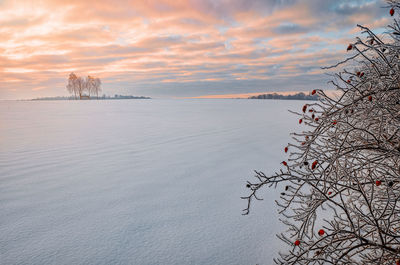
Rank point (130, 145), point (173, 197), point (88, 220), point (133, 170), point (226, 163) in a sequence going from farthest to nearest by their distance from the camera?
1. point (130, 145)
2. point (226, 163)
3. point (133, 170)
4. point (173, 197)
5. point (88, 220)

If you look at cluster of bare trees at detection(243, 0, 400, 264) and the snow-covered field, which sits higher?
cluster of bare trees at detection(243, 0, 400, 264)

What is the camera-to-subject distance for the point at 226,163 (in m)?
6.48

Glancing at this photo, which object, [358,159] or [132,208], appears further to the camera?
[132,208]

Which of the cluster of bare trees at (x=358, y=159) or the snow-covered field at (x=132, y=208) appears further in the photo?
the snow-covered field at (x=132, y=208)

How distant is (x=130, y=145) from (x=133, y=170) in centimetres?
290

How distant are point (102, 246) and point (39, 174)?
10.7 ft

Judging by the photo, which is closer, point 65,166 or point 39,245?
point 39,245

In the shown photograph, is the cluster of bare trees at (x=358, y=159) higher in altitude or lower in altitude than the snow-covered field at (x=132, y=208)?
higher

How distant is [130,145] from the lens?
8484 millimetres

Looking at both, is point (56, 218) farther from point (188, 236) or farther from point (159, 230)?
point (188, 236)

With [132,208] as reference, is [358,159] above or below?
above

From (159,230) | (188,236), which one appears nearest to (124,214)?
(159,230)

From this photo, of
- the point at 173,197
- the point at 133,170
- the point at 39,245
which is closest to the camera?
the point at 39,245

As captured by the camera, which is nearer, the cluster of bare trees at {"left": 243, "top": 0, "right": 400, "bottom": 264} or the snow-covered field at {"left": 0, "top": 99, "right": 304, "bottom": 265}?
the cluster of bare trees at {"left": 243, "top": 0, "right": 400, "bottom": 264}
